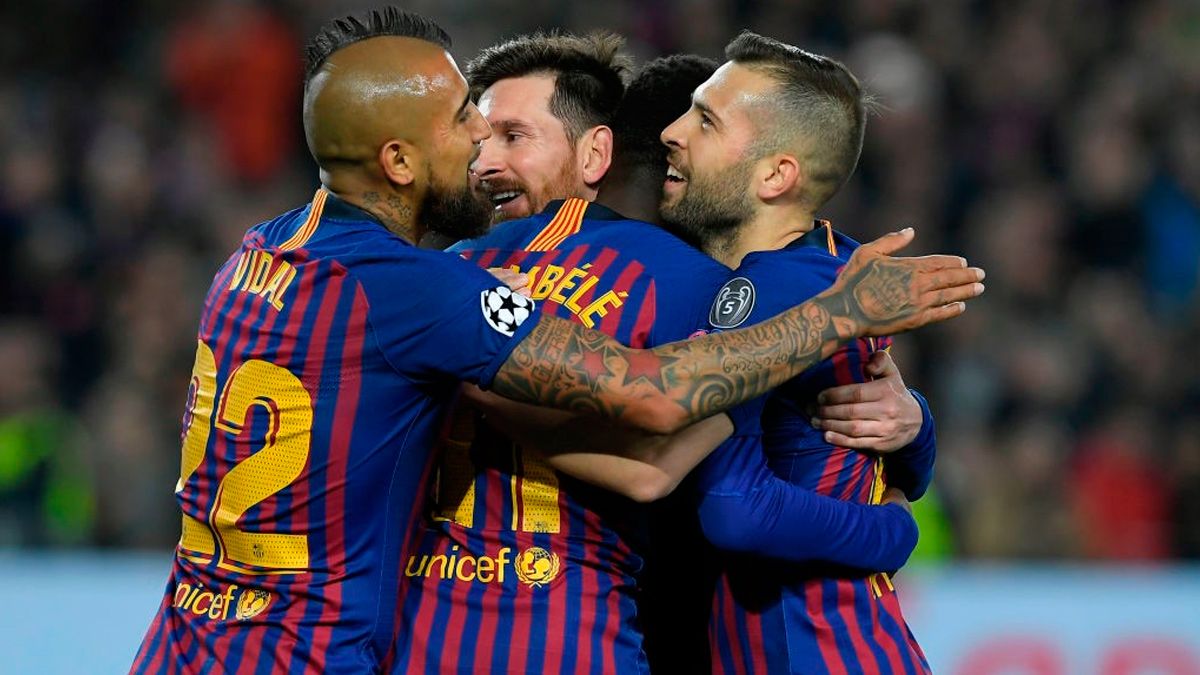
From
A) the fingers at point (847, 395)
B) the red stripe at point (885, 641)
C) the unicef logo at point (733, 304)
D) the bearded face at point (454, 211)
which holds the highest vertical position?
the bearded face at point (454, 211)

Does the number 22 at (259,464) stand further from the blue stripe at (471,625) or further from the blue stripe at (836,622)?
the blue stripe at (836,622)

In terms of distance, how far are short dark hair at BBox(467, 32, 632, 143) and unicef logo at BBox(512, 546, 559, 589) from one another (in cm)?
105

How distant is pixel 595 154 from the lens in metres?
3.95

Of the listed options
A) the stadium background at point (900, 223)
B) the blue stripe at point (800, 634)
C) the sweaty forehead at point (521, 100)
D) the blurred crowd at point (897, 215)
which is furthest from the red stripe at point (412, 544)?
the blurred crowd at point (897, 215)

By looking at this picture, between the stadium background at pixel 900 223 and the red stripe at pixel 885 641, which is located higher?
the stadium background at pixel 900 223

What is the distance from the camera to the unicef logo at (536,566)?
3.44 meters

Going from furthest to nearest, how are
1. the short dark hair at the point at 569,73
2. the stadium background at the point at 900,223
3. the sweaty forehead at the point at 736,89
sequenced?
the stadium background at the point at 900,223
the short dark hair at the point at 569,73
the sweaty forehead at the point at 736,89

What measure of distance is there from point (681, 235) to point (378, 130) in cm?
84

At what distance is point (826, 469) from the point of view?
361cm

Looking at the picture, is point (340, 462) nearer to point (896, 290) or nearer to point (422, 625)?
point (422, 625)

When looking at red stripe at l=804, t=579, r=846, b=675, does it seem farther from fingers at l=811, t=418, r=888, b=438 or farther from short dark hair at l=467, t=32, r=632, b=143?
short dark hair at l=467, t=32, r=632, b=143

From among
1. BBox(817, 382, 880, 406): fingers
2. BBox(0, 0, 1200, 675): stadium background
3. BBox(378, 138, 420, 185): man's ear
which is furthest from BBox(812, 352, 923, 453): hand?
BBox(0, 0, 1200, 675): stadium background

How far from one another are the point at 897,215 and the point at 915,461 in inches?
215

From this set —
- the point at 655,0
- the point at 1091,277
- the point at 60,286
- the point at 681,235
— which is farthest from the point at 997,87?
the point at 681,235
